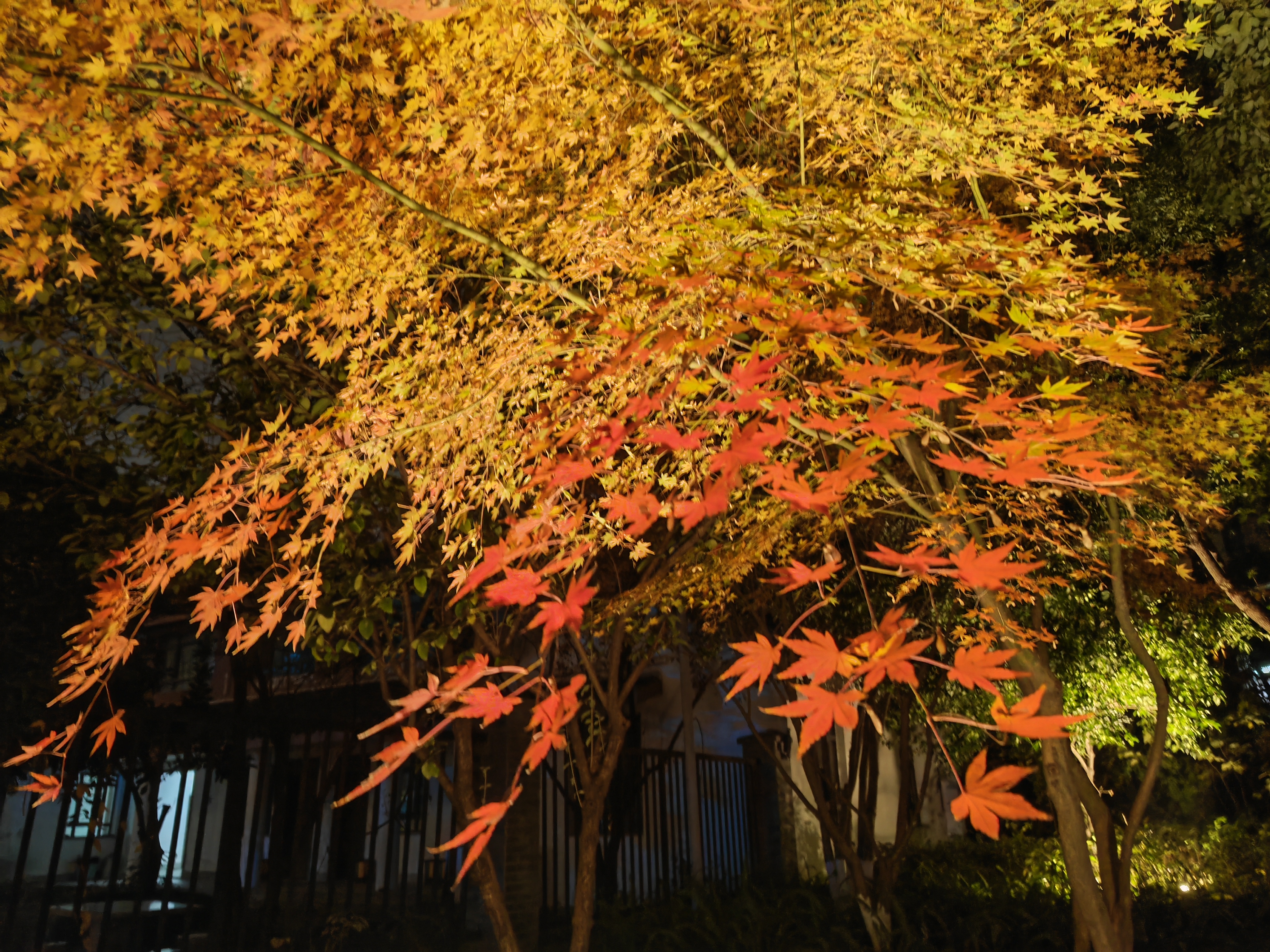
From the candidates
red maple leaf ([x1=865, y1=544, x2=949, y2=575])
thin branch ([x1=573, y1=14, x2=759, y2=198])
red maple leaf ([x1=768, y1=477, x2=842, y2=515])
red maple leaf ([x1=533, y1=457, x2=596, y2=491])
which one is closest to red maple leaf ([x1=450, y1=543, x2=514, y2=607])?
red maple leaf ([x1=533, y1=457, x2=596, y2=491])

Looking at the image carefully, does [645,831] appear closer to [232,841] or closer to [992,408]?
[232,841]

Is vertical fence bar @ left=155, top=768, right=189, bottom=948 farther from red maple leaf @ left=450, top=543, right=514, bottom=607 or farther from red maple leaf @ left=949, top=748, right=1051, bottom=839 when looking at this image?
red maple leaf @ left=949, top=748, right=1051, bottom=839

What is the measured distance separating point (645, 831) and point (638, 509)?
24.0ft

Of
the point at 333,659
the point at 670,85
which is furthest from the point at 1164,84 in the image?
the point at 333,659

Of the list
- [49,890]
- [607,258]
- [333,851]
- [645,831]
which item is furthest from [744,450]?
[645,831]

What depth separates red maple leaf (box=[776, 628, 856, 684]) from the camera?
6.22ft

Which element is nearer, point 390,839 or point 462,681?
point 462,681

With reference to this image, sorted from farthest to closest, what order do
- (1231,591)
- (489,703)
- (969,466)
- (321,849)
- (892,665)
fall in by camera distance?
(321,849)
(1231,591)
(489,703)
(969,466)
(892,665)

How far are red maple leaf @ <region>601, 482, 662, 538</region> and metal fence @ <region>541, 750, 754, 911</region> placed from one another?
5.37 metres

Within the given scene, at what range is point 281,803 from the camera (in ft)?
20.3

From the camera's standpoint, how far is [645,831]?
894cm

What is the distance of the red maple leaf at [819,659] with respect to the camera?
74.7 inches

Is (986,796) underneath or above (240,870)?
above

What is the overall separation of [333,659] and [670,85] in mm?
3838
